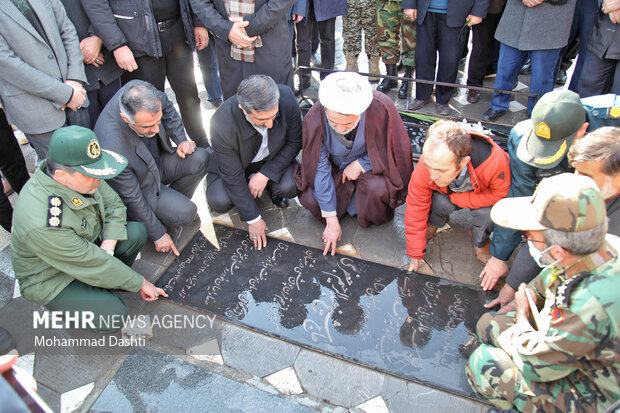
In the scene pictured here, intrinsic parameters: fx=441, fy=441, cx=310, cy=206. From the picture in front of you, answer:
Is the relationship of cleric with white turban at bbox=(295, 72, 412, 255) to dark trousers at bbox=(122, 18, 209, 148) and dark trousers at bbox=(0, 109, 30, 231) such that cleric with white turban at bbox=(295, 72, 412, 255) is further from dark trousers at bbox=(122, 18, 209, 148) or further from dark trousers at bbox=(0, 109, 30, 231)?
dark trousers at bbox=(0, 109, 30, 231)

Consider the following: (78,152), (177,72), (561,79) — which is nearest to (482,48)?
(561,79)

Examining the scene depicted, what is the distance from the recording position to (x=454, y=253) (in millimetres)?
3289

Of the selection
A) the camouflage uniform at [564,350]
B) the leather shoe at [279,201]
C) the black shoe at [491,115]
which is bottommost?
the leather shoe at [279,201]

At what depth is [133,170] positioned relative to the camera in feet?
10.6

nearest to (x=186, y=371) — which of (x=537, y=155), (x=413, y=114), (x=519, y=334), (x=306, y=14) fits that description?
(x=519, y=334)

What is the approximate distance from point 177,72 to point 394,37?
240 cm

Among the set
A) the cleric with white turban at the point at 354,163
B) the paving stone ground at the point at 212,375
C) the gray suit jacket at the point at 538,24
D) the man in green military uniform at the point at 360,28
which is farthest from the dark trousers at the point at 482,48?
the paving stone ground at the point at 212,375

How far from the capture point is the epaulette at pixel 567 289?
6.05 ft

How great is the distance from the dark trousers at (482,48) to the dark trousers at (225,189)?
8.41 ft

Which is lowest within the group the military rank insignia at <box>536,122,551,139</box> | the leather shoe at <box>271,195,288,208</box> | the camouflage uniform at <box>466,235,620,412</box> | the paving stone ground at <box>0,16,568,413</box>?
the paving stone ground at <box>0,16,568,413</box>

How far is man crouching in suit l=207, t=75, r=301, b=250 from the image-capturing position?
2.97 metres

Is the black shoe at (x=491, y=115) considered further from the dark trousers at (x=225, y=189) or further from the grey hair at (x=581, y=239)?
the grey hair at (x=581, y=239)

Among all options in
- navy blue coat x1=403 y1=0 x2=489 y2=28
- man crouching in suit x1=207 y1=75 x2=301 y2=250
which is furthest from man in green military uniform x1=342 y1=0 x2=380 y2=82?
man crouching in suit x1=207 y1=75 x2=301 y2=250

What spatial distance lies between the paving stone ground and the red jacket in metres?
0.31
